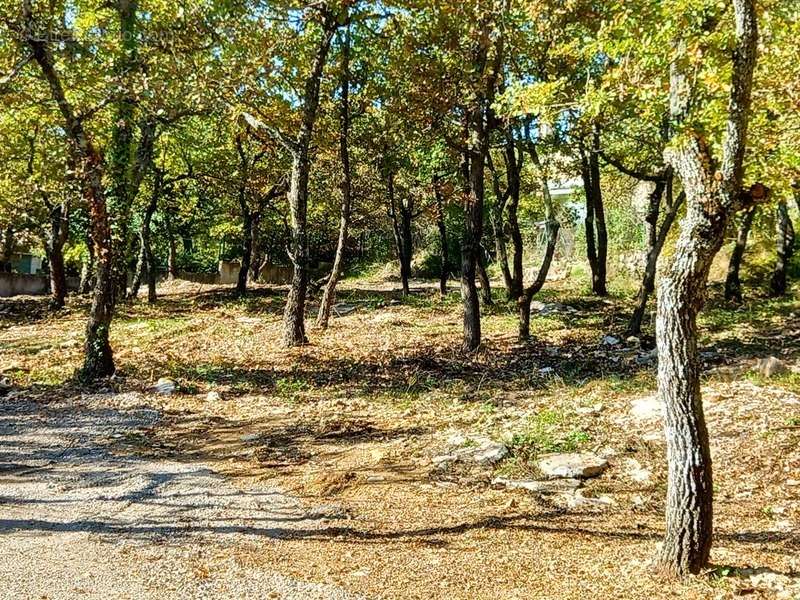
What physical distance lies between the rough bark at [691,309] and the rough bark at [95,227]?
9562 mm

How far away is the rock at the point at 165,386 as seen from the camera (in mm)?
10390

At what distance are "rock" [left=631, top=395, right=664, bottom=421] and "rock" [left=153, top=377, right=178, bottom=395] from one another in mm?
7380

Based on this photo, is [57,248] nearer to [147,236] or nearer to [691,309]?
[147,236]

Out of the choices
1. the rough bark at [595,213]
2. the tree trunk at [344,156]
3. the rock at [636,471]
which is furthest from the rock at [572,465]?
the rough bark at [595,213]

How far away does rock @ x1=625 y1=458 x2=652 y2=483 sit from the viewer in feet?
20.3

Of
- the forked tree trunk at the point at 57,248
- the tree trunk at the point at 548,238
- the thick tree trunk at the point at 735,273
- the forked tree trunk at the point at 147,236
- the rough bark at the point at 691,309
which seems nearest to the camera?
the rough bark at the point at 691,309

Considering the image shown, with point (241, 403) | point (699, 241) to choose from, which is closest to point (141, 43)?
point (241, 403)

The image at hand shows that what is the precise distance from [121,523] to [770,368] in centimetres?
880

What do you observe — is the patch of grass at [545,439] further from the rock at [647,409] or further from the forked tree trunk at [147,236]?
the forked tree trunk at [147,236]

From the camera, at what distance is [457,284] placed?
91.6 feet

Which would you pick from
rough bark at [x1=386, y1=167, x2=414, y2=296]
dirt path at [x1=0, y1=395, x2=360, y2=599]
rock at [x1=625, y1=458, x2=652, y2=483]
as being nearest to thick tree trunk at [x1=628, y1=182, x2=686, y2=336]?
rock at [x1=625, y1=458, x2=652, y2=483]

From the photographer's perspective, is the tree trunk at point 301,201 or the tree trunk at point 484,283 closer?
the tree trunk at point 301,201

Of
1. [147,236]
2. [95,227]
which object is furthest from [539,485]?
[147,236]

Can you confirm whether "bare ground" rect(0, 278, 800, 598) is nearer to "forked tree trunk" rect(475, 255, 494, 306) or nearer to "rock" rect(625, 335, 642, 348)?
"rock" rect(625, 335, 642, 348)
